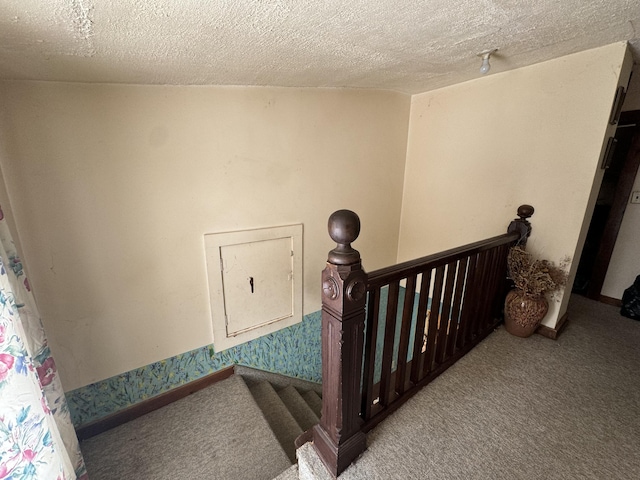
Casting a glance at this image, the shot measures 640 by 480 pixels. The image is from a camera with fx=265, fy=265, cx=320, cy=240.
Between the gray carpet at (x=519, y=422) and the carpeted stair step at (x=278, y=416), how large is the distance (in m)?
0.77

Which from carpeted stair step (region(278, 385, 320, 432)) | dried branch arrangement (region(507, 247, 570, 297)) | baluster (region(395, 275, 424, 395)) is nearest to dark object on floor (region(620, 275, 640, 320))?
dried branch arrangement (region(507, 247, 570, 297))

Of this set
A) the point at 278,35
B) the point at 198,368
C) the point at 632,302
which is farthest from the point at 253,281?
the point at 632,302

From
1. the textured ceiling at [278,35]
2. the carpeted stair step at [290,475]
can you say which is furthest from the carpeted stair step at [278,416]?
the textured ceiling at [278,35]

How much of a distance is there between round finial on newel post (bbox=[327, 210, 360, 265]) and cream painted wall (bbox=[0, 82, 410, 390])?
3.91 ft

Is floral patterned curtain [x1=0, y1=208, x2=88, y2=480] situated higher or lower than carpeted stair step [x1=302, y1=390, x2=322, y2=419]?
higher

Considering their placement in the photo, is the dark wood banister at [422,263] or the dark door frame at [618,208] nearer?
the dark wood banister at [422,263]

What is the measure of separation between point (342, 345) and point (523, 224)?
1709 mm

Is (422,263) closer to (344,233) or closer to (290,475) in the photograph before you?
(344,233)

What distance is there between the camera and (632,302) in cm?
217

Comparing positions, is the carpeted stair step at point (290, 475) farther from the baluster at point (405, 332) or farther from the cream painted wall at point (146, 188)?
the cream painted wall at point (146, 188)

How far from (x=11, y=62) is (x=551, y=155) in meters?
2.79

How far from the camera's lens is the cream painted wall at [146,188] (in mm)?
1340

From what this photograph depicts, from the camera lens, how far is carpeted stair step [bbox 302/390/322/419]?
237 centimetres

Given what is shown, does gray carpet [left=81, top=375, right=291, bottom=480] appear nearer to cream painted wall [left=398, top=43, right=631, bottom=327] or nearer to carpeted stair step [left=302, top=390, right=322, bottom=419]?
carpeted stair step [left=302, top=390, right=322, bottom=419]
